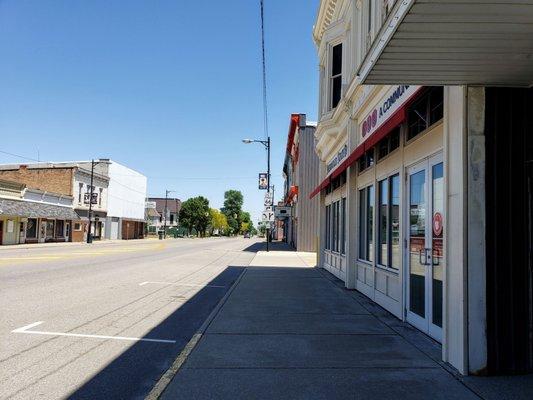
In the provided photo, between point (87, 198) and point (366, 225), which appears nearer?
point (366, 225)

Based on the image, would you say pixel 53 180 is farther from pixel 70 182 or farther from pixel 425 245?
pixel 425 245

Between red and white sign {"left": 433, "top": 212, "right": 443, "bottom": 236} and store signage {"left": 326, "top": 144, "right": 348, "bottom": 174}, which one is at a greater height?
store signage {"left": 326, "top": 144, "right": 348, "bottom": 174}

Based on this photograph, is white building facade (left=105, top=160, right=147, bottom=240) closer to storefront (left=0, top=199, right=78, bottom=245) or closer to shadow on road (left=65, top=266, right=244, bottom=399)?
storefront (left=0, top=199, right=78, bottom=245)

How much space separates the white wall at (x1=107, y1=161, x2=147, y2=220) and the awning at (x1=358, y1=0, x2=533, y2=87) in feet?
182

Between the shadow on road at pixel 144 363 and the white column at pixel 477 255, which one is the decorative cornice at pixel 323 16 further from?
the white column at pixel 477 255

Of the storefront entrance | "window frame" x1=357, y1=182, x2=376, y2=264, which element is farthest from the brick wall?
the storefront entrance

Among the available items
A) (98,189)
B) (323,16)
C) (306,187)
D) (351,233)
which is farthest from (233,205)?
(351,233)

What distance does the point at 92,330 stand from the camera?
23.5 feet

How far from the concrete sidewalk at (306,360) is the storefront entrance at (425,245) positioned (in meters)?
0.52

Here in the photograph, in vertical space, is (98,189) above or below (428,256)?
above

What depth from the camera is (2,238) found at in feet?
121

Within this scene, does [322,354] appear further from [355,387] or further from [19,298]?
[19,298]

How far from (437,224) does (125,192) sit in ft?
193

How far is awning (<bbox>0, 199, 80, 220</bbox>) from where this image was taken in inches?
1436
